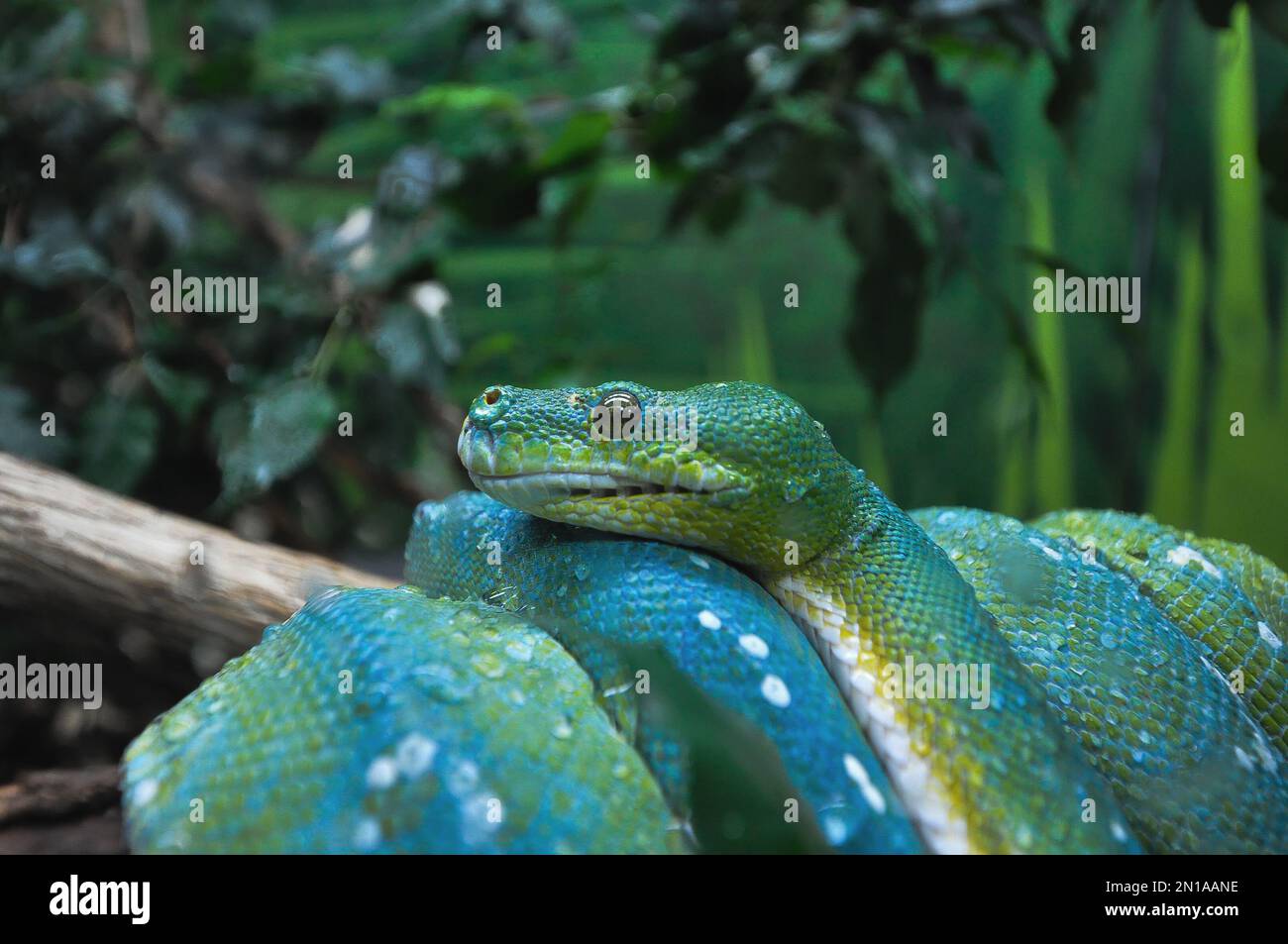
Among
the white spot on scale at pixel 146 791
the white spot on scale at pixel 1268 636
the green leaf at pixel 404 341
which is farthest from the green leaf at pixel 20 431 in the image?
the white spot on scale at pixel 1268 636

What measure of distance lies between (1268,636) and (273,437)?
2.07m

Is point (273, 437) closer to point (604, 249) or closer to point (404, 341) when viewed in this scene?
point (404, 341)

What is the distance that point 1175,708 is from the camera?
127 cm

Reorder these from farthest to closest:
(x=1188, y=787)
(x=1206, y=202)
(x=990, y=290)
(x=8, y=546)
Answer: (x=1206, y=202), (x=990, y=290), (x=8, y=546), (x=1188, y=787)

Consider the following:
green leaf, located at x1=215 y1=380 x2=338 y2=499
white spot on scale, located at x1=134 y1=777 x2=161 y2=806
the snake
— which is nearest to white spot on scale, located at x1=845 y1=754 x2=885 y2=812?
the snake

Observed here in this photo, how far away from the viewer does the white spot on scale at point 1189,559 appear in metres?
1.56

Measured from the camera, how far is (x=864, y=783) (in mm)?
1072

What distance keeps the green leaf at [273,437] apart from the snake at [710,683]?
2.73ft

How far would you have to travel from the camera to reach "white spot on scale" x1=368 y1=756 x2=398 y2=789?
3.13ft

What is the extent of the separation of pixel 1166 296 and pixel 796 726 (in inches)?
126

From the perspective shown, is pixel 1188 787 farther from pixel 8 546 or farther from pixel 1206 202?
pixel 1206 202
